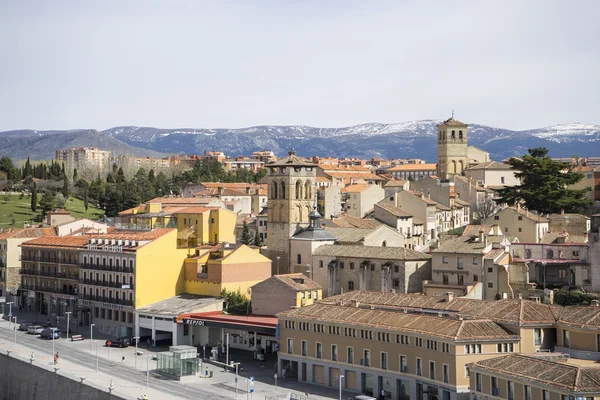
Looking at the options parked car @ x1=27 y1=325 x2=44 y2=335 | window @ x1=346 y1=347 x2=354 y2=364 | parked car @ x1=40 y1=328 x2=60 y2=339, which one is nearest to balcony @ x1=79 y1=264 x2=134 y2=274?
parked car @ x1=27 y1=325 x2=44 y2=335

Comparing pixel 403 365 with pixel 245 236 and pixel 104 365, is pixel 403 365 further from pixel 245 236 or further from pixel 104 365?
pixel 245 236

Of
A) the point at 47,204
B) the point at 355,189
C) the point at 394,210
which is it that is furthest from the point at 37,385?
the point at 47,204

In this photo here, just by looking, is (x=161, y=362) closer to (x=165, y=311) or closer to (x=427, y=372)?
(x=165, y=311)

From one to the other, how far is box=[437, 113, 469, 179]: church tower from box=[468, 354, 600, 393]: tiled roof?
87.4 metres

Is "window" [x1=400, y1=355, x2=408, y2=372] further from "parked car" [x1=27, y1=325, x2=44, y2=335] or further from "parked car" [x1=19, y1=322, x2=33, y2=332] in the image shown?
"parked car" [x1=19, y1=322, x2=33, y2=332]

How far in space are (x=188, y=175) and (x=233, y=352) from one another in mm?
85430

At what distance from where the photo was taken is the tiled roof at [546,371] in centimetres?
4944

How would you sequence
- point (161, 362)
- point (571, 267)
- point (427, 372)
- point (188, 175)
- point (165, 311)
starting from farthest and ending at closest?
point (188, 175), point (165, 311), point (571, 267), point (161, 362), point (427, 372)

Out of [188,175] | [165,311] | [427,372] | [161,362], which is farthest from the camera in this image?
[188,175]

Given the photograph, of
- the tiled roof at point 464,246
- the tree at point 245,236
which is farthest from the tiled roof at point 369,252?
the tree at point 245,236

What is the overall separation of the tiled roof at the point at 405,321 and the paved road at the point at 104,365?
10.3 metres

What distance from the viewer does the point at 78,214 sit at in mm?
150375

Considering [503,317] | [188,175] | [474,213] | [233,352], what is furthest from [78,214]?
[503,317]

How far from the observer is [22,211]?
151m
